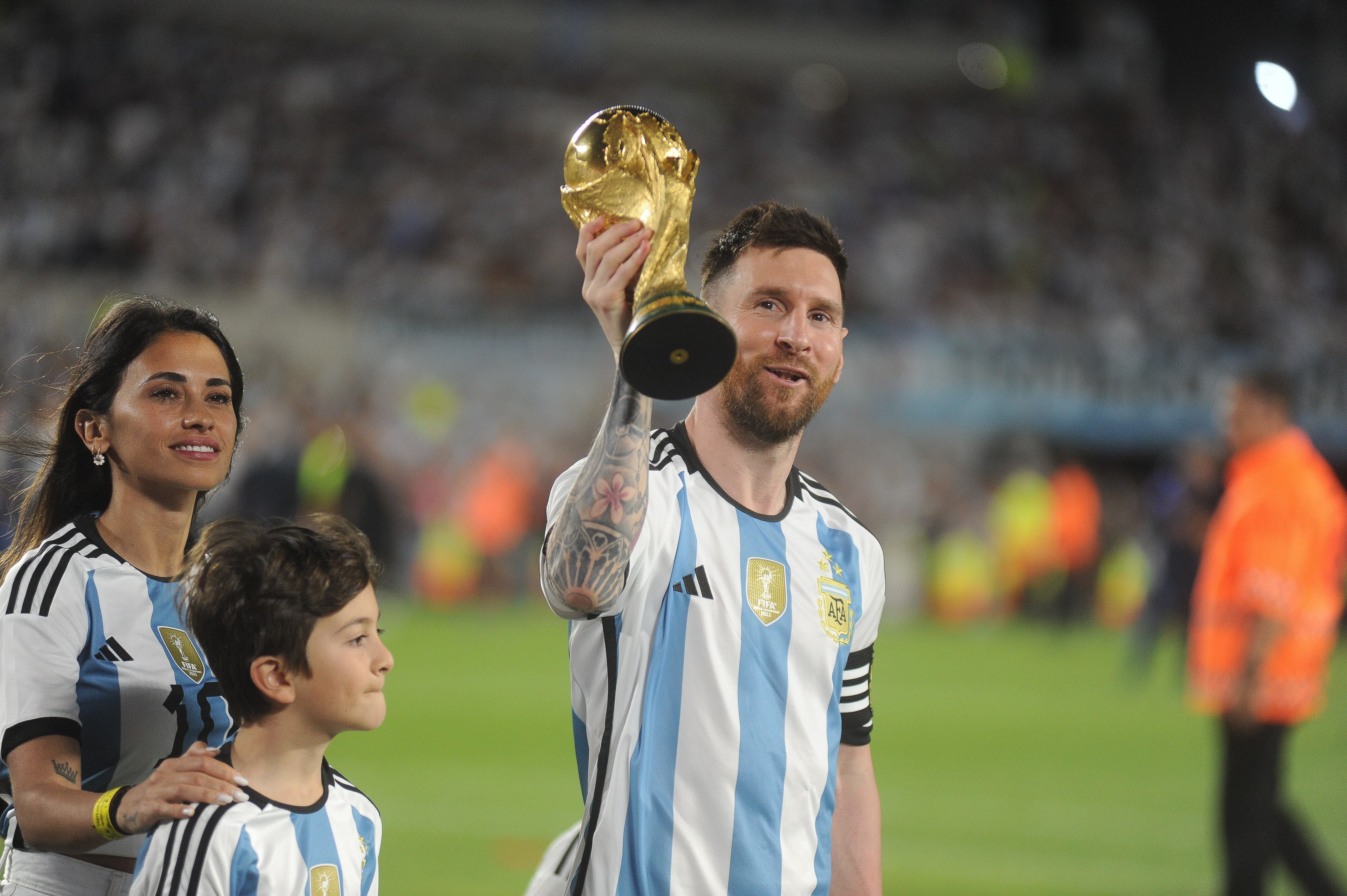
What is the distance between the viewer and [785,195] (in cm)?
2323

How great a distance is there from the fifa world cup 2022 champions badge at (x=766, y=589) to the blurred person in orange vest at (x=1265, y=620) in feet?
10.7

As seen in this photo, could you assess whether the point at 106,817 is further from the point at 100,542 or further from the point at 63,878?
the point at 100,542

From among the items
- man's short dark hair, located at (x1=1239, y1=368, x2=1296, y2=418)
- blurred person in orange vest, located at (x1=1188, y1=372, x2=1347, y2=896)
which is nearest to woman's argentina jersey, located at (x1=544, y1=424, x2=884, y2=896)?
blurred person in orange vest, located at (x1=1188, y1=372, x2=1347, y2=896)

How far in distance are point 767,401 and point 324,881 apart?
1068 millimetres

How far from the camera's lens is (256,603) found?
2.01 m

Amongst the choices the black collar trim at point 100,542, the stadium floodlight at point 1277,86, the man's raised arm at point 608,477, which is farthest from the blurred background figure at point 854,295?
the man's raised arm at point 608,477

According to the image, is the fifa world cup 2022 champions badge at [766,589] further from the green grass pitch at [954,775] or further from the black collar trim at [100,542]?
the green grass pitch at [954,775]

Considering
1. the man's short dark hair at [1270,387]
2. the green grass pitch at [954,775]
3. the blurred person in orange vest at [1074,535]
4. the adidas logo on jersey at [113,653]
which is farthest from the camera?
the blurred person in orange vest at [1074,535]

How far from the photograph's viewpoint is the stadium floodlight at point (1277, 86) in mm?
4074

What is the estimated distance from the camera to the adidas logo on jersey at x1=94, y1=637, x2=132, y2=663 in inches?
86.8

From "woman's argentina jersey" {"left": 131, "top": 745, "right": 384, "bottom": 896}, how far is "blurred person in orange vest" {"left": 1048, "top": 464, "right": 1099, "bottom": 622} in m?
16.9

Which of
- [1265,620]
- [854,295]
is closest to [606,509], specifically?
[1265,620]

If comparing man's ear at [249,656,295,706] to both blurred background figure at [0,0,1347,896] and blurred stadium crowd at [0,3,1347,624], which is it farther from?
blurred stadium crowd at [0,3,1347,624]

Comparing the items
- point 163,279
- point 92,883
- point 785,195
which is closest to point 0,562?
point 92,883
